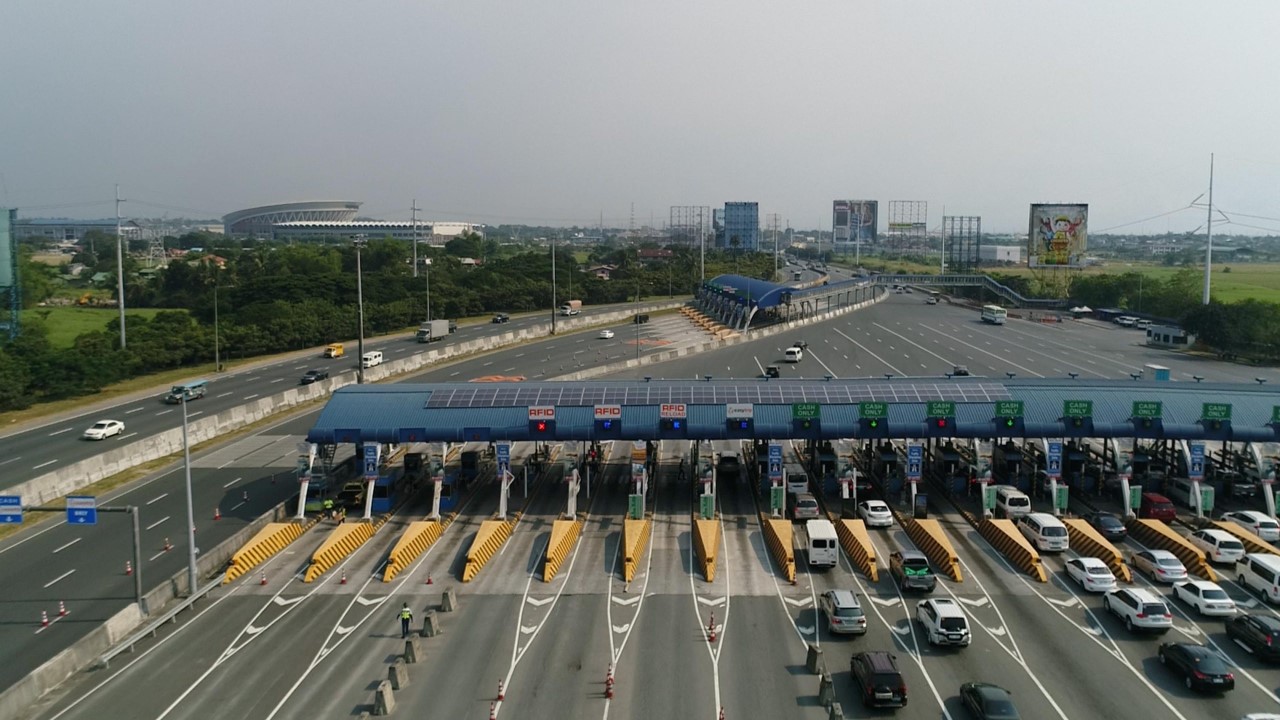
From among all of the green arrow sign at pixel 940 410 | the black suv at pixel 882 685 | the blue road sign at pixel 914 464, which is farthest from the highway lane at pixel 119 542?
the green arrow sign at pixel 940 410

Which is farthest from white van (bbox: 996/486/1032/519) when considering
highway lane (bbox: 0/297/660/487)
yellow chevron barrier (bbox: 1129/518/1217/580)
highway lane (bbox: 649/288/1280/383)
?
highway lane (bbox: 0/297/660/487)

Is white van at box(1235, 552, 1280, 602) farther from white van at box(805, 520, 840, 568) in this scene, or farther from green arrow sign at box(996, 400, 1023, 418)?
white van at box(805, 520, 840, 568)

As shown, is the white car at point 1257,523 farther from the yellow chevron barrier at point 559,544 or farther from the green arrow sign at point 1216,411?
the yellow chevron barrier at point 559,544

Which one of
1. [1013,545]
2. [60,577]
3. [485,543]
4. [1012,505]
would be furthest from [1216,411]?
[60,577]

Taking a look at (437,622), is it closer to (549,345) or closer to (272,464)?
(272,464)

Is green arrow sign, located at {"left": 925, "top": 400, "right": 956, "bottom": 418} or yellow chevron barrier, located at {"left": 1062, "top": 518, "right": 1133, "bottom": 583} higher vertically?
green arrow sign, located at {"left": 925, "top": 400, "right": 956, "bottom": 418}

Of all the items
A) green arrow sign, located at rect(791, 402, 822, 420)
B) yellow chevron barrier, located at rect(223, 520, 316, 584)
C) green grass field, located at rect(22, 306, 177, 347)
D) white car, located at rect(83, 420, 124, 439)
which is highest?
green arrow sign, located at rect(791, 402, 822, 420)

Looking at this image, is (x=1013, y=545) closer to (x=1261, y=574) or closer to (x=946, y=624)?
(x=1261, y=574)
